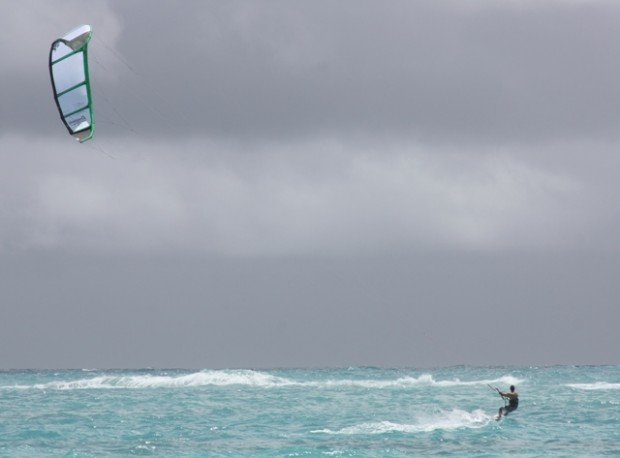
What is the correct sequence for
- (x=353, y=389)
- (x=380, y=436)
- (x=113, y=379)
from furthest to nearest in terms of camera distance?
(x=113, y=379)
(x=353, y=389)
(x=380, y=436)

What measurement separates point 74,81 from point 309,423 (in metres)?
12.6

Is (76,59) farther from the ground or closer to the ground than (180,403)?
farther from the ground

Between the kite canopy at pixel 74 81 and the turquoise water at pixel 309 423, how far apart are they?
729 centimetres

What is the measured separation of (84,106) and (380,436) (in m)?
10.7

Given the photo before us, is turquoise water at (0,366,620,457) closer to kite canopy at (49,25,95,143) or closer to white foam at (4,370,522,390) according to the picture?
white foam at (4,370,522,390)

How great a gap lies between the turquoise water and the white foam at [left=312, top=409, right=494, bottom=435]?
3 cm

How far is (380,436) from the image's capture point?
2489cm

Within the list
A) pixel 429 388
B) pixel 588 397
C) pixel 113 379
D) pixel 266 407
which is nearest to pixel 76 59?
pixel 266 407

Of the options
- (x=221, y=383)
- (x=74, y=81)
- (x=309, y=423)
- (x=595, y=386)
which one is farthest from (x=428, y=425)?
(x=221, y=383)

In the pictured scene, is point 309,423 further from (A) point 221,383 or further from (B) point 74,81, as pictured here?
(A) point 221,383

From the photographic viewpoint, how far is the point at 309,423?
2809 centimetres

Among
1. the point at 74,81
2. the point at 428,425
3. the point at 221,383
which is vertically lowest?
the point at 221,383

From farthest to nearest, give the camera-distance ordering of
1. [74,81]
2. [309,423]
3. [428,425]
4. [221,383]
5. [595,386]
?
[221,383] < [595,386] < [309,423] < [428,425] < [74,81]

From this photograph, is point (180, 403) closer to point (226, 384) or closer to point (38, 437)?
point (38, 437)
